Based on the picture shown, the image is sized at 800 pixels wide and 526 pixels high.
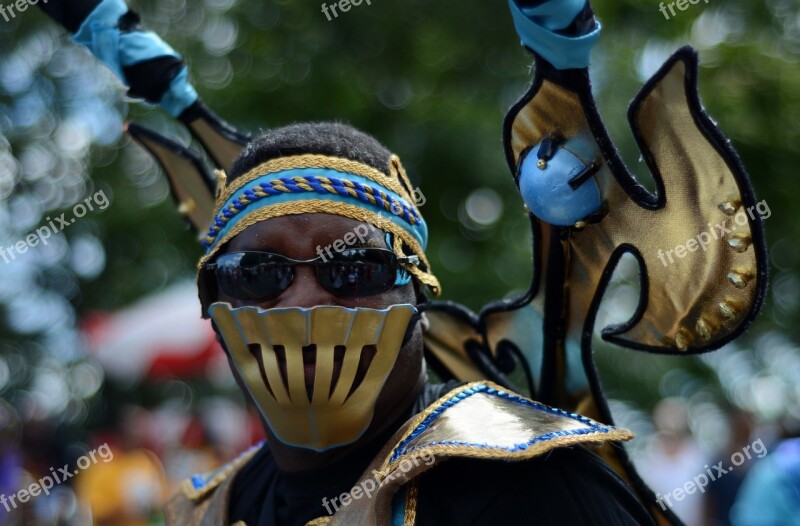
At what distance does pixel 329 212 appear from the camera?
2.32m

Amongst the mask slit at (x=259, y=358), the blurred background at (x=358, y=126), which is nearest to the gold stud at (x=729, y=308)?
the mask slit at (x=259, y=358)

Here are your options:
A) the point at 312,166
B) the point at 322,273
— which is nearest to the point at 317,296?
the point at 322,273

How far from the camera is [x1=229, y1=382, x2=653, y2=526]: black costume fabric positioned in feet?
6.51

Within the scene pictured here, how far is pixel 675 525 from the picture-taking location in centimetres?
244

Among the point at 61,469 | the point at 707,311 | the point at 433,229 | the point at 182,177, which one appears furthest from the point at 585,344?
the point at 61,469

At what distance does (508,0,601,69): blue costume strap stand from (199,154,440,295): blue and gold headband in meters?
0.58

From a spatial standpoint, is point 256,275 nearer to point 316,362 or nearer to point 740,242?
point 316,362

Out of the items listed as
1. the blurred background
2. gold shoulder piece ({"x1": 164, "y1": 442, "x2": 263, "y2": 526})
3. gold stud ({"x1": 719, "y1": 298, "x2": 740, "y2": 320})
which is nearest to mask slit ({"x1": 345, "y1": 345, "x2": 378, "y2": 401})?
gold shoulder piece ({"x1": 164, "y1": 442, "x2": 263, "y2": 526})

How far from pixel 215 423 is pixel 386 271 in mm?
7995

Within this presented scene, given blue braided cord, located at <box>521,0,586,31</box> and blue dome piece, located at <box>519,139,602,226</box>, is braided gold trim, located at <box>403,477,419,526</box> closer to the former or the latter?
blue dome piece, located at <box>519,139,602,226</box>

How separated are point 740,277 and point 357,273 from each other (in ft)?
2.84

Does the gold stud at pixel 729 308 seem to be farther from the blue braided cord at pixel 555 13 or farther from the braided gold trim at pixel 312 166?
the braided gold trim at pixel 312 166

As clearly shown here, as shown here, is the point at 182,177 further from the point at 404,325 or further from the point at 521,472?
the point at 521,472

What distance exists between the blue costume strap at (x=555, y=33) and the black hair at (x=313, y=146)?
606 millimetres
